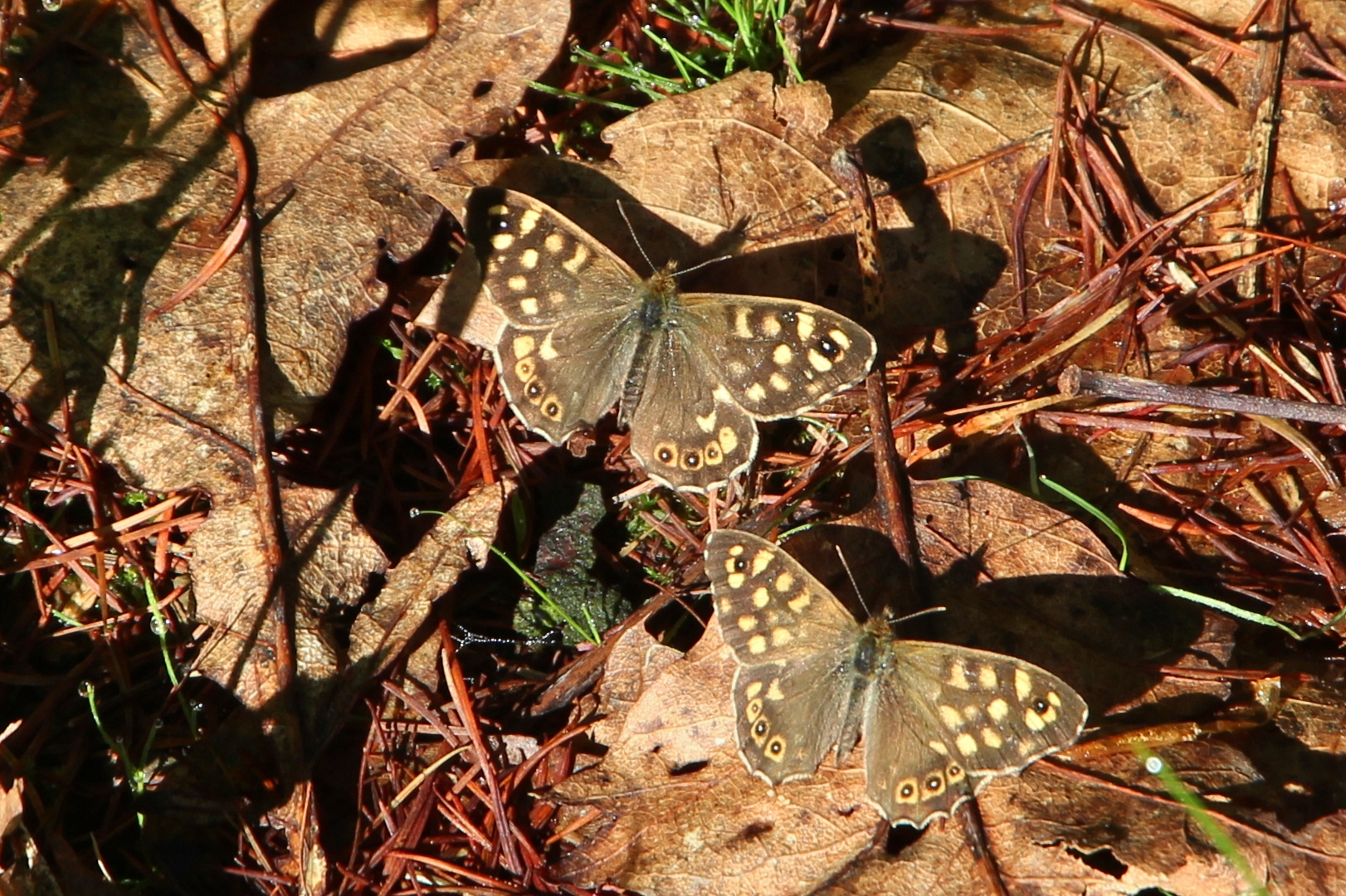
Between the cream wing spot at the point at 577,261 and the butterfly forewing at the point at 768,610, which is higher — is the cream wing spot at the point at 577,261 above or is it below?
above

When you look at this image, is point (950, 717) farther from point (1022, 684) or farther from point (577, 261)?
point (577, 261)

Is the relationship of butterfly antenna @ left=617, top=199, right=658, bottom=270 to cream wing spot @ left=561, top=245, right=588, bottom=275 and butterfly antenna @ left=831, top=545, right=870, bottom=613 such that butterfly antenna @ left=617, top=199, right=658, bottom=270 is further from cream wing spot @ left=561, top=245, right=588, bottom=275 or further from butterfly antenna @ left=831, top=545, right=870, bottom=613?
butterfly antenna @ left=831, top=545, right=870, bottom=613

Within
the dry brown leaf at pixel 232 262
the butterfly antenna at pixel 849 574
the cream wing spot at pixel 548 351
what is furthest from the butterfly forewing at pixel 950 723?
the dry brown leaf at pixel 232 262

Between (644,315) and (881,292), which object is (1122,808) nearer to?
(881,292)

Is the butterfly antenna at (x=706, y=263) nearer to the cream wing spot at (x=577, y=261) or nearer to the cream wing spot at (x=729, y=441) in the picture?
the cream wing spot at (x=577, y=261)

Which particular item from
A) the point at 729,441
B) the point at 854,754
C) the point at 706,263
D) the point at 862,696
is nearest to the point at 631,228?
the point at 706,263

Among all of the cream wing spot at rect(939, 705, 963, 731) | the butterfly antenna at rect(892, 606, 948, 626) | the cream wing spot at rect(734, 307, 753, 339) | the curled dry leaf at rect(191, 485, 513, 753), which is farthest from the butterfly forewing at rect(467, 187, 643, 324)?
the cream wing spot at rect(939, 705, 963, 731)
